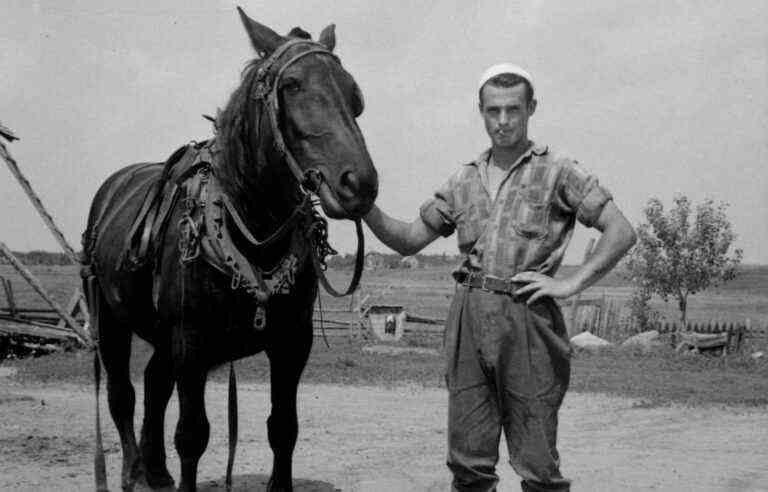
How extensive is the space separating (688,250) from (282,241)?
89.9ft

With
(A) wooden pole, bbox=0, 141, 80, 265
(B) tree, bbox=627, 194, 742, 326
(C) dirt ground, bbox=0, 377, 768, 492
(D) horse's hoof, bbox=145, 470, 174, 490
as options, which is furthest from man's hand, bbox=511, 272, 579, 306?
(B) tree, bbox=627, 194, 742, 326

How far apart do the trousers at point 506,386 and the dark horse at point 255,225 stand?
0.68 meters

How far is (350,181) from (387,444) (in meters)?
4.68

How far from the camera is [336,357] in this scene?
15.5 meters

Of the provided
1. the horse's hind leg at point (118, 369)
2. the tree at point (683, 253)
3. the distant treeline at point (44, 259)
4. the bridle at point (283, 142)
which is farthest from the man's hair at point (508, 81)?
the distant treeline at point (44, 259)

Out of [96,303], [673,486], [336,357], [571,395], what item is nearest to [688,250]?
[336,357]

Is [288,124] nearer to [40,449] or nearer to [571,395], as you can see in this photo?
[40,449]

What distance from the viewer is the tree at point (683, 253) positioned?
92.8 ft

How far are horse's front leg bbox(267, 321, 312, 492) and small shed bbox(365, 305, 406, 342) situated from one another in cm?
1759

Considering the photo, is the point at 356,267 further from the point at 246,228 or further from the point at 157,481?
the point at 157,481

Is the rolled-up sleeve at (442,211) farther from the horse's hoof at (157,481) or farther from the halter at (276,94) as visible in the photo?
the horse's hoof at (157,481)

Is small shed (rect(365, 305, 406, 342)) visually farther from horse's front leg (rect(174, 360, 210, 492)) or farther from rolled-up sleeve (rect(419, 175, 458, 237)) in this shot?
rolled-up sleeve (rect(419, 175, 458, 237))

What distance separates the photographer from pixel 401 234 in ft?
11.3

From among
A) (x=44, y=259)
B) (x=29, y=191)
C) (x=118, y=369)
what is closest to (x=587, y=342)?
(x=29, y=191)
